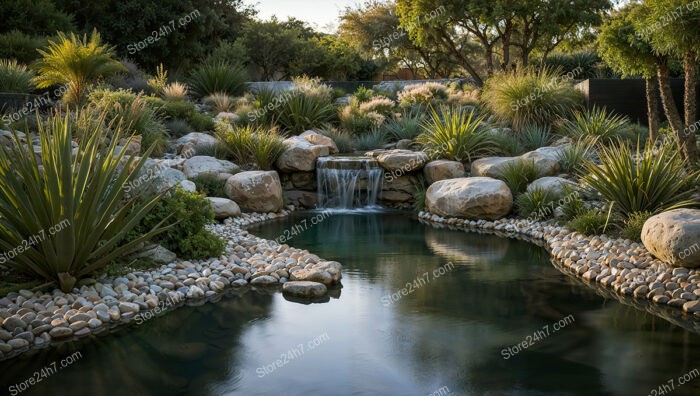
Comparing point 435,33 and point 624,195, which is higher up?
point 435,33

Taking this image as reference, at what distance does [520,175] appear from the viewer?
10.3m

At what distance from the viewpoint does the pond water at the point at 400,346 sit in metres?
4.09

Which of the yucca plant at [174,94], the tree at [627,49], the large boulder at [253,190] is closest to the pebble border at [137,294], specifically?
the large boulder at [253,190]

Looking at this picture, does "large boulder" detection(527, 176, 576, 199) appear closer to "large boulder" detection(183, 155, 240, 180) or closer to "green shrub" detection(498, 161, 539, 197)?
"green shrub" detection(498, 161, 539, 197)

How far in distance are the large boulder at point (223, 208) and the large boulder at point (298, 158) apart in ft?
6.49

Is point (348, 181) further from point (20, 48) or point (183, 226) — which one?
point (20, 48)

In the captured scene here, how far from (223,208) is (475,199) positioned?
394cm

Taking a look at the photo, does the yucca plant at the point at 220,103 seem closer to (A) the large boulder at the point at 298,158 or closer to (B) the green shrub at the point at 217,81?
(B) the green shrub at the point at 217,81

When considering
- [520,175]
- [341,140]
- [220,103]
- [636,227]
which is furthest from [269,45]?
[636,227]

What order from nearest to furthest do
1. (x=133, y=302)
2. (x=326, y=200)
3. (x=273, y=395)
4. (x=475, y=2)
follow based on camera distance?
(x=273, y=395)
(x=133, y=302)
(x=326, y=200)
(x=475, y=2)

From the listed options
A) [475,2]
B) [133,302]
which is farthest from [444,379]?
[475,2]

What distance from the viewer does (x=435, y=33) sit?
65.9ft

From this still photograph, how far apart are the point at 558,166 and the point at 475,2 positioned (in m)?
9.79

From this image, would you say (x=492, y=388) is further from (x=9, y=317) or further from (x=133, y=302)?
(x=9, y=317)
